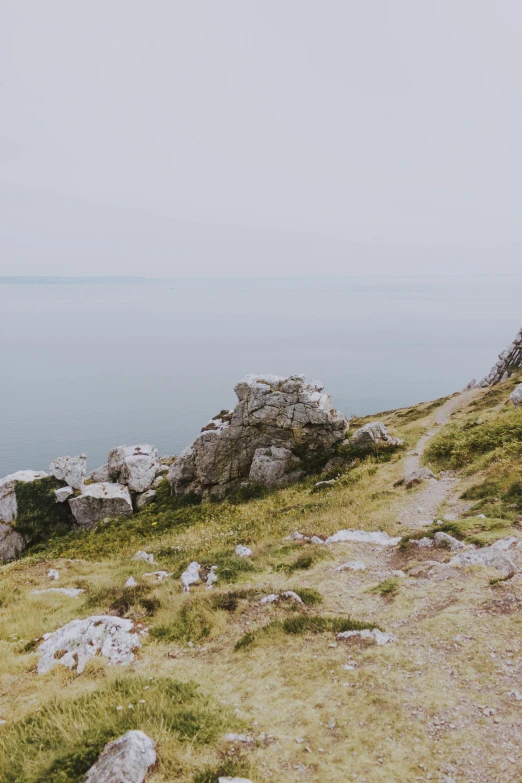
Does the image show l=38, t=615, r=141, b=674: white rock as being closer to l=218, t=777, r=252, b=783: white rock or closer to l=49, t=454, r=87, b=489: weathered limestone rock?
l=218, t=777, r=252, b=783: white rock

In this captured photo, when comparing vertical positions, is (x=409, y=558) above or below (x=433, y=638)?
below

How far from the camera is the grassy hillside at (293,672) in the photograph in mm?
7578

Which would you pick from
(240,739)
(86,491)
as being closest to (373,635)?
(240,739)

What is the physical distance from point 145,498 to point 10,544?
11680 mm

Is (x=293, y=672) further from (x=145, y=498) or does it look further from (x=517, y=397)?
(x=517, y=397)

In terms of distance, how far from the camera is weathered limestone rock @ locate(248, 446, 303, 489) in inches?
1508

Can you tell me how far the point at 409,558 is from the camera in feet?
58.3

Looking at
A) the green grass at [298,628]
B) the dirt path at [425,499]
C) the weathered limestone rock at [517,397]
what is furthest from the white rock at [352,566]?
the weathered limestone rock at [517,397]

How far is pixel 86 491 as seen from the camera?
39.9 metres

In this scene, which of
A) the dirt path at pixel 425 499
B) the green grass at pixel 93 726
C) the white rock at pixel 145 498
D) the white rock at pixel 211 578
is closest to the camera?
the green grass at pixel 93 726

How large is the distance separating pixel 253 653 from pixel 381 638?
10.9 feet

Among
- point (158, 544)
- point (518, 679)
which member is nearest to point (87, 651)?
point (518, 679)

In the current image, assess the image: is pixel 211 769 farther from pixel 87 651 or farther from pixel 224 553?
pixel 224 553

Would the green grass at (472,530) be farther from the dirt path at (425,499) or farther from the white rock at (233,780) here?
the white rock at (233,780)
